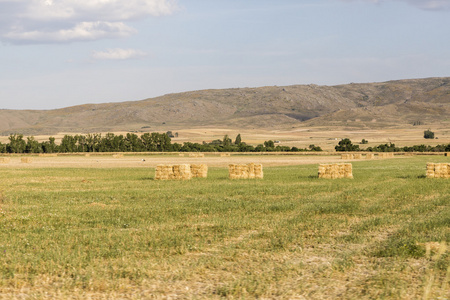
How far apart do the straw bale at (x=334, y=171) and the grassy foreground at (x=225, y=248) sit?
14.7 meters

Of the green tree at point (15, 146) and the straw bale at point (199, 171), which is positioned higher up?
the green tree at point (15, 146)

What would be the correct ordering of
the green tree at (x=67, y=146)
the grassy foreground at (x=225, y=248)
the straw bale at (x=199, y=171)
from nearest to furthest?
1. the grassy foreground at (x=225, y=248)
2. the straw bale at (x=199, y=171)
3. the green tree at (x=67, y=146)

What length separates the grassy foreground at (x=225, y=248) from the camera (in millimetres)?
10734

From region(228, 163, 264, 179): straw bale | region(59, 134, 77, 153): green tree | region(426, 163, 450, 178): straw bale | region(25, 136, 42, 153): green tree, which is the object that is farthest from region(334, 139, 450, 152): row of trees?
region(228, 163, 264, 179): straw bale

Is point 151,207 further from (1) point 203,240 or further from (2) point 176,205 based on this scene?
(1) point 203,240

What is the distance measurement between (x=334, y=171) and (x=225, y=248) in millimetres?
27484

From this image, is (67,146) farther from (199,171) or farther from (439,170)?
(439,170)

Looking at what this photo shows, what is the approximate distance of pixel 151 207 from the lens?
74.5 feet

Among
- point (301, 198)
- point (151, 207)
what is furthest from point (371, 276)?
point (301, 198)

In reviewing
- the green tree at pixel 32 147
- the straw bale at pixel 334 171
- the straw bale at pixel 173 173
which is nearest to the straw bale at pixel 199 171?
the straw bale at pixel 173 173

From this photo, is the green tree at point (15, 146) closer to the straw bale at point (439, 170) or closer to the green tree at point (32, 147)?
the green tree at point (32, 147)

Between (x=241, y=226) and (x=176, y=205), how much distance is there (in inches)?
238

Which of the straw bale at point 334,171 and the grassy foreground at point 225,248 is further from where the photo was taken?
the straw bale at point 334,171

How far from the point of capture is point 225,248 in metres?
14.3
